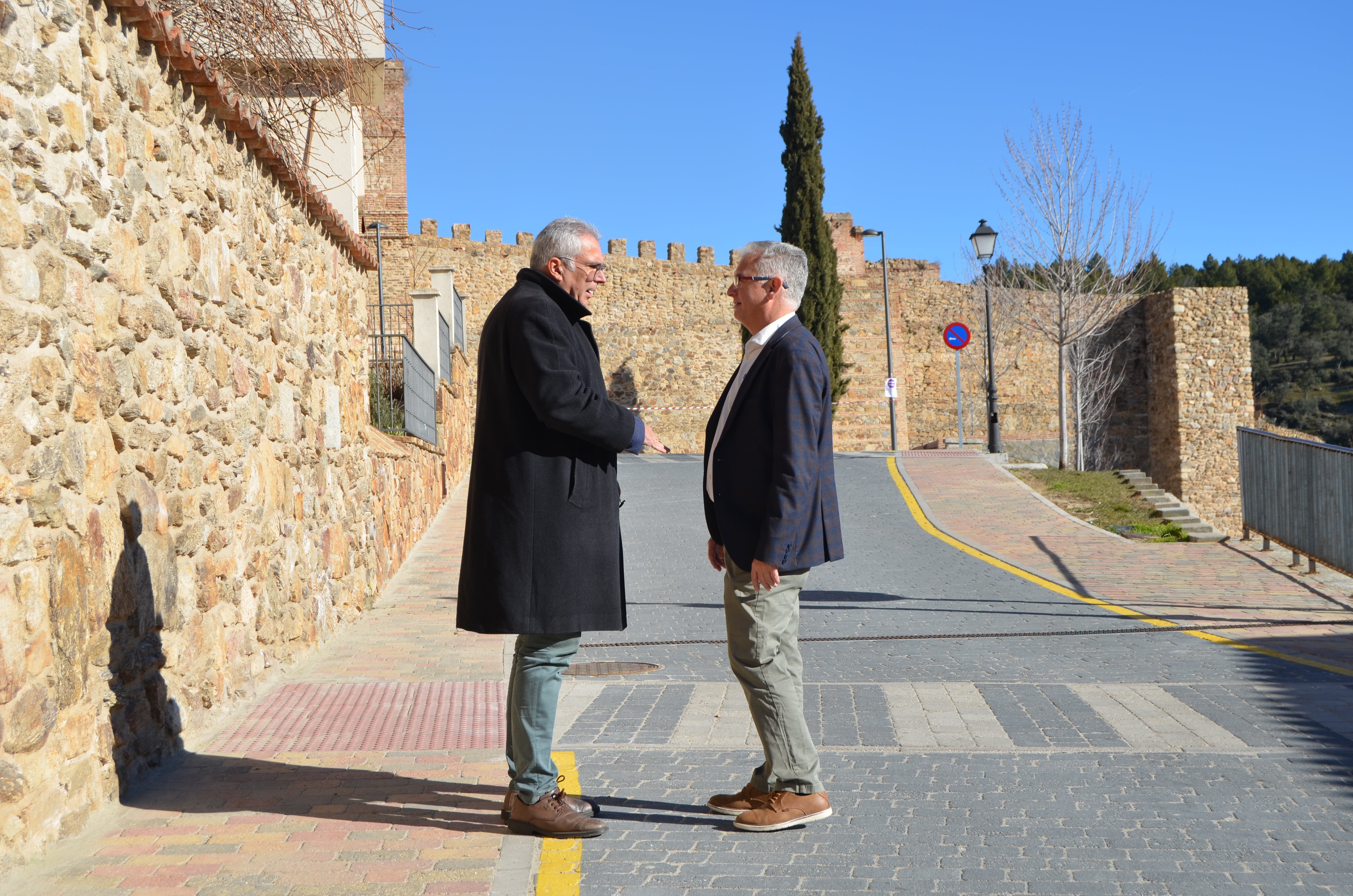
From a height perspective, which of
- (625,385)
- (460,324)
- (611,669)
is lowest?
(611,669)

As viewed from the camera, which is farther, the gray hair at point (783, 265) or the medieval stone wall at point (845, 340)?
the medieval stone wall at point (845, 340)

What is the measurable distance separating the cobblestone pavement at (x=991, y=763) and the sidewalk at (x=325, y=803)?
0.44 meters

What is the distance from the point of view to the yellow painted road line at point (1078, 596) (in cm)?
682

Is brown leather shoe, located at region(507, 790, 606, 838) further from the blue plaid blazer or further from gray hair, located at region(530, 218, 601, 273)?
gray hair, located at region(530, 218, 601, 273)

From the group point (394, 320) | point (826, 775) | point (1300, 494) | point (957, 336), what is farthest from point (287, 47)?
point (957, 336)

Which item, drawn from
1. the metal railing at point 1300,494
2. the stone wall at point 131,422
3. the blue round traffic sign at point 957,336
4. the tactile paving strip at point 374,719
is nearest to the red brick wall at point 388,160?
the stone wall at point 131,422

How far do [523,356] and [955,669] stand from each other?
3928 mm

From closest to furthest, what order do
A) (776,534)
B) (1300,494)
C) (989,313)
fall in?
1. (776,534)
2. (1300,494)
3. (989,313)

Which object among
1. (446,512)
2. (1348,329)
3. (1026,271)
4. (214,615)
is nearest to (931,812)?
(214,615)

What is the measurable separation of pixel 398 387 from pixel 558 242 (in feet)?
35.4

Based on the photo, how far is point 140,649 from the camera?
4.24 meters

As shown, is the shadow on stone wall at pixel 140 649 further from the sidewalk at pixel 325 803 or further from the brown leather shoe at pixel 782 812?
the brown leather shoe at pixel 782 812

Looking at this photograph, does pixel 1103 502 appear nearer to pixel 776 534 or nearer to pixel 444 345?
pixel 444 345

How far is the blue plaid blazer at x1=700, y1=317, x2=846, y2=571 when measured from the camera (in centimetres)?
367
